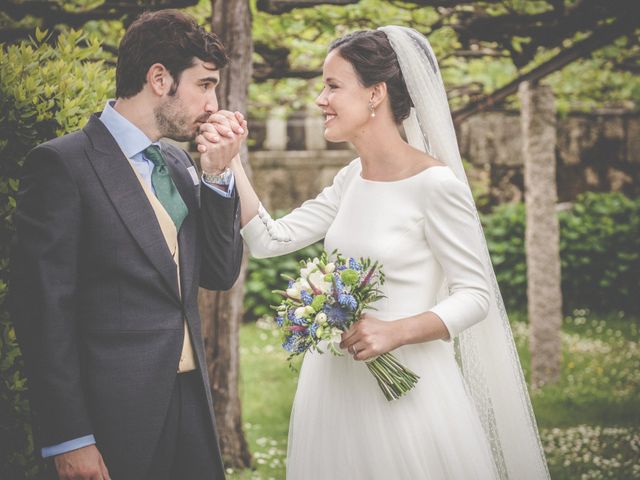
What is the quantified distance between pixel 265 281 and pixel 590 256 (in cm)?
498

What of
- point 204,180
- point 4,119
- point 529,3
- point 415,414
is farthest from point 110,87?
point 529,3

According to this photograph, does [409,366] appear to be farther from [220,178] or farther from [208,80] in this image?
[208,80]

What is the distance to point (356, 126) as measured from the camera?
9.87 feet

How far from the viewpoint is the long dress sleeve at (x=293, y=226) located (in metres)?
3.16

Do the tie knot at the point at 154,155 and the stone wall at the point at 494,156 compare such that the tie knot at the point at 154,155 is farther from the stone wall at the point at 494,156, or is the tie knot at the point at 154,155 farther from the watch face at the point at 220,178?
the stone wall at the point at 494,156

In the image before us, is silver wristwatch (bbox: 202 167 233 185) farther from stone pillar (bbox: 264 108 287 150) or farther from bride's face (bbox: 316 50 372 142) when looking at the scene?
stone pillar (bbox: 264 108 287 150)

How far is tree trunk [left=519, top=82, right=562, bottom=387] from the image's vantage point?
7711mm

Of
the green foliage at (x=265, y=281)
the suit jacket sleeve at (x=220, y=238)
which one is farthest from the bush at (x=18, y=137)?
the green foliage at (x=265, y=281)

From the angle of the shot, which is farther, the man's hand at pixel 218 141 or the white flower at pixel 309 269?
the white flower at pixel 309 269

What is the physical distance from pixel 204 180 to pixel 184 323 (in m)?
0.51

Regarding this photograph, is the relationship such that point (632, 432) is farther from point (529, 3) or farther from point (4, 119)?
point (4, 119)

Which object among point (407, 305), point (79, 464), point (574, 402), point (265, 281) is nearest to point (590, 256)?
point (265, 281)

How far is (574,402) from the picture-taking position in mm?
7270

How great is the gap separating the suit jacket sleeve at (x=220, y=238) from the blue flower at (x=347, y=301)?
437mm
